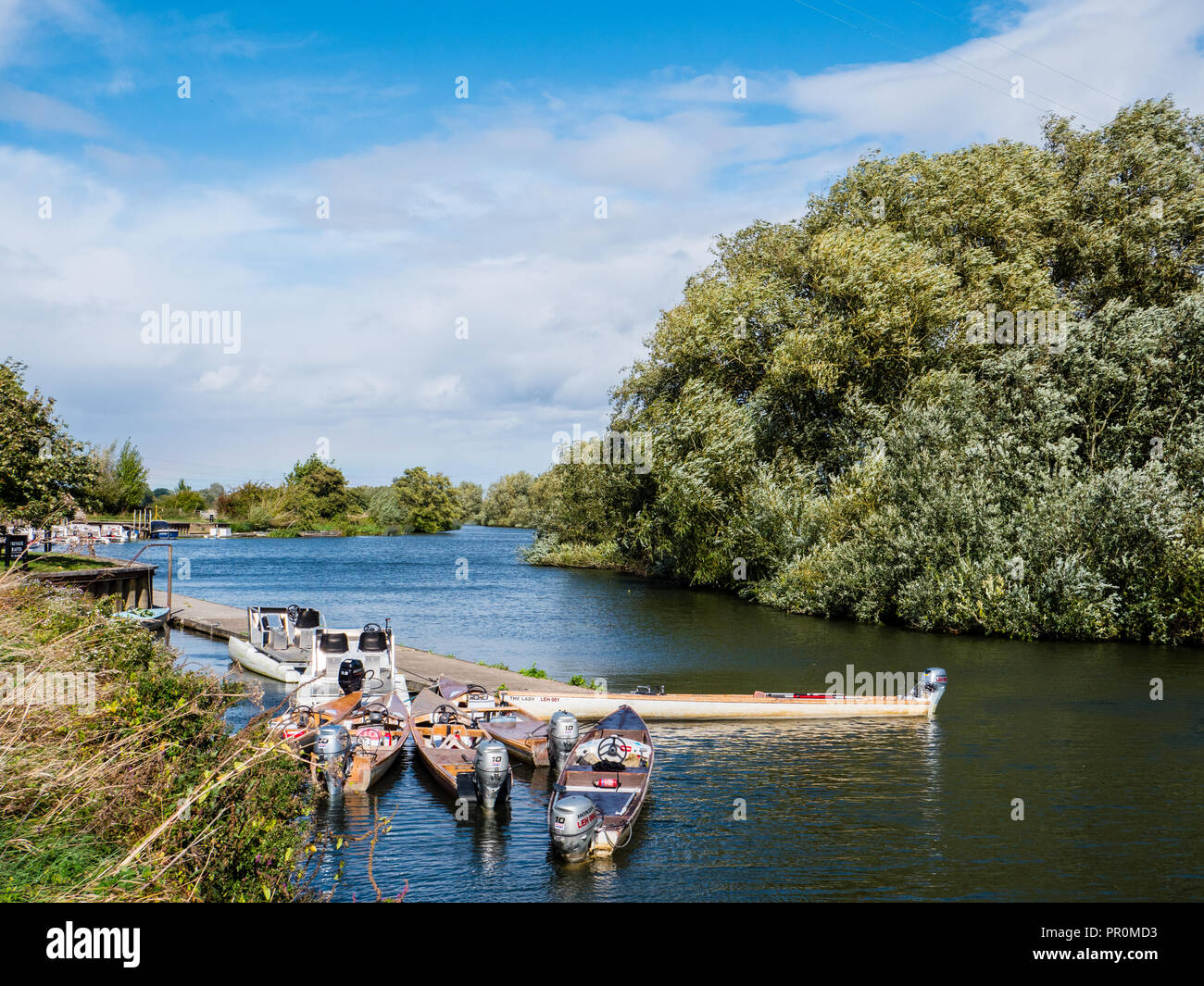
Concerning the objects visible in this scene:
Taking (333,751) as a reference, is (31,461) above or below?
above

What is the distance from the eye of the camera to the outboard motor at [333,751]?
1730cm

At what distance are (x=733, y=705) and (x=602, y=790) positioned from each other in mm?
8833

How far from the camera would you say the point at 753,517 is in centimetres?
4703

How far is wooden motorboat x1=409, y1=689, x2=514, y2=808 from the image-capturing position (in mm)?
16589

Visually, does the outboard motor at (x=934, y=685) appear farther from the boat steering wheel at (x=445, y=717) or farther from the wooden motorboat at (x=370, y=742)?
the wooden motorboat at (x=370, y=742)

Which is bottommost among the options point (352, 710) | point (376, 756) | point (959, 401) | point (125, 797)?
point (376, 756)

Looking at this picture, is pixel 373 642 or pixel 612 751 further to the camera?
pixel 373 642

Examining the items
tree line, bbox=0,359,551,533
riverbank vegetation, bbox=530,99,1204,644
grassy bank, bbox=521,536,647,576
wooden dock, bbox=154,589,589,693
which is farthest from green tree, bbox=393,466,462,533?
wooden dock, bbox=154,589,589,693

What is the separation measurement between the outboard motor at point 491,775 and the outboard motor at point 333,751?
2.79m

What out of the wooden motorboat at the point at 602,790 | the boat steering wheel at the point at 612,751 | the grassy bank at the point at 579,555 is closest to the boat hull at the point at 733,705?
the wooden motorboat at the point at 602,790

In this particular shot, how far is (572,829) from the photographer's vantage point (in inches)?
559

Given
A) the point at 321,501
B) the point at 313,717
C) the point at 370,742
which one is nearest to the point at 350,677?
Result: the point at 313,717

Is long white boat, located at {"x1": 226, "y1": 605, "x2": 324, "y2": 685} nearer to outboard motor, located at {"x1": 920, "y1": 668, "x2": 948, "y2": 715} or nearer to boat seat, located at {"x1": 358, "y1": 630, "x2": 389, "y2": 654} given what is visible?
boat seat, located at {"x1": 358, "y1": 630, "x2": 389, "y2": 654}

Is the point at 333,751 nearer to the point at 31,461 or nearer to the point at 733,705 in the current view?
the point at 733,705
